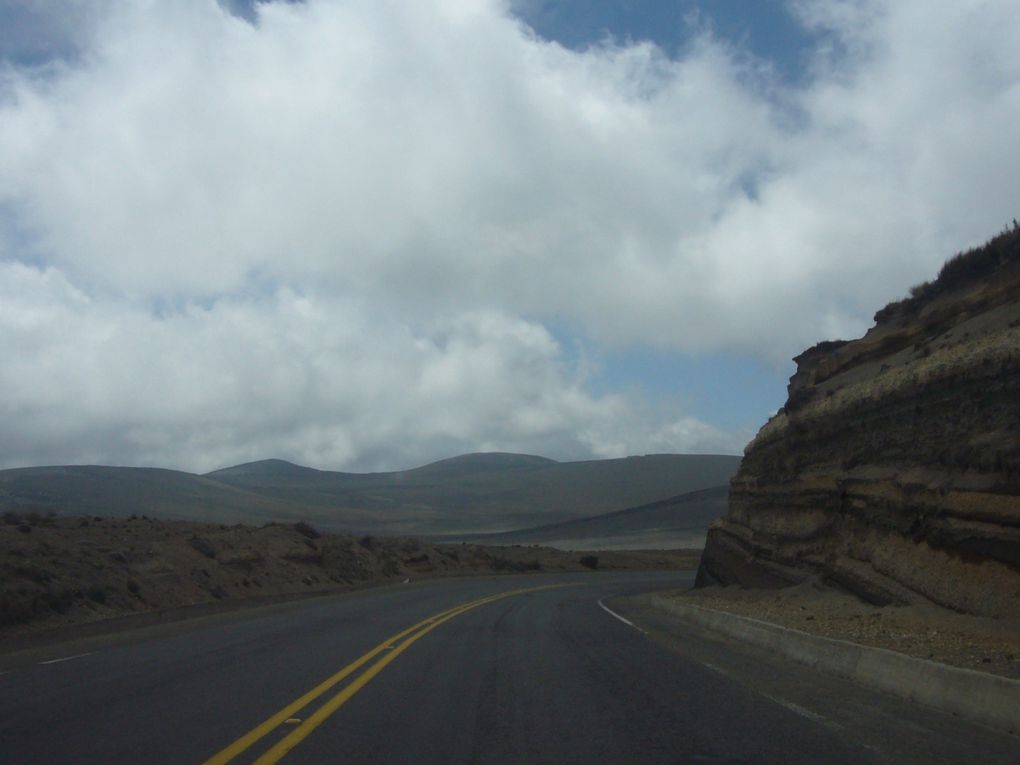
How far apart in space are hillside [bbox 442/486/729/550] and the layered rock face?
80629mm

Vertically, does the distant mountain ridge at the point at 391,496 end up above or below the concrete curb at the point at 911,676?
above

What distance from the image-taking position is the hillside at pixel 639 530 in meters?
112

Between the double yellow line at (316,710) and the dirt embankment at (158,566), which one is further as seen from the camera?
the dirt embankment at (158,566)

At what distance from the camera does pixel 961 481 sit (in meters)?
15.8

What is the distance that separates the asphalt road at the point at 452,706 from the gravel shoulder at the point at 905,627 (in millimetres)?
1188

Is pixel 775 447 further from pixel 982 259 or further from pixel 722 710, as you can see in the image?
pixel 722 710

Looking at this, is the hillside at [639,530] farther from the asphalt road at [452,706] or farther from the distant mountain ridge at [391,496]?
the asphalt road at [452,706]

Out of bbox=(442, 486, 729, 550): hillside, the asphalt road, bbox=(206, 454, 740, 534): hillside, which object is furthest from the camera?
bbox=(206, 454, 740, 534): hillside

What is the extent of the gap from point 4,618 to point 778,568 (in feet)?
60.4

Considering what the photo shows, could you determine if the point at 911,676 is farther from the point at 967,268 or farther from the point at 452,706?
the point at 967,268

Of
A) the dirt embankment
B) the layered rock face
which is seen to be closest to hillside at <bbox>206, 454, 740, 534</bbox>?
the dirt embankment

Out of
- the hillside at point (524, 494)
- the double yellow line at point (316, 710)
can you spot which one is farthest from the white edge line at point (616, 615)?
the hillside at point (524, 494)

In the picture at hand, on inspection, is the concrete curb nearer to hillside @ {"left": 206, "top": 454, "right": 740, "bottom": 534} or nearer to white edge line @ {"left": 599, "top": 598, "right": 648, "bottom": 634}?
white edge line @ {"left": 599, "top": 598, "right": 648, "bottom": 634}

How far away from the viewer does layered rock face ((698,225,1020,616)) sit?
15000 millimetres
